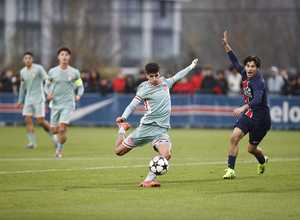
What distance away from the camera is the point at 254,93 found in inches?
649

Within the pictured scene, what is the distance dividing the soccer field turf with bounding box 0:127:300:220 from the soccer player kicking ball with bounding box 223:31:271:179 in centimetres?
55

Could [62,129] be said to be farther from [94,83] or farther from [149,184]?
[94,83]

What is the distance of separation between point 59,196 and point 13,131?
19006 millimetres

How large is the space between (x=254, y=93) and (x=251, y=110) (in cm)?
43

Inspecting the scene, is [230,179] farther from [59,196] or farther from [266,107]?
[59,196]

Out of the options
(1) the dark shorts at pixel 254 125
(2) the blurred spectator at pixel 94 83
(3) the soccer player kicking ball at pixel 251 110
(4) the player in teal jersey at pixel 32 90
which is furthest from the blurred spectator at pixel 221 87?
(1) the dark shorts at pixel 254 125

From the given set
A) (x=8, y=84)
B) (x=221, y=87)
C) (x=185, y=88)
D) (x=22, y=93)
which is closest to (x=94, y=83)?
(x=8, y=84)

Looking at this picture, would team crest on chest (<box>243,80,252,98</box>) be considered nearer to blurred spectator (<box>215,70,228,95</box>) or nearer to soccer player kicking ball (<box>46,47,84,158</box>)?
soccer player kicking ball (<box>46,47,84,158</box>)

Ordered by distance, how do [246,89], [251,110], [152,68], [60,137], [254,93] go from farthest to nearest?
[60,137] → [251,110] → [246,89] → [254,93] → [152,68]

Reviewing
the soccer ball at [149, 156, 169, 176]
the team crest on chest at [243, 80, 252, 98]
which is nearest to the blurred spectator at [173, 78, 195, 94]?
the team crest on chest at [243, 80, 252, 98]

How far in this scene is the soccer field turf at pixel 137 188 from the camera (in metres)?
12.5

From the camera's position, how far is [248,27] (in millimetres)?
58188

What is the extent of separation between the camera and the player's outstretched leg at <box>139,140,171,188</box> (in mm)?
15242

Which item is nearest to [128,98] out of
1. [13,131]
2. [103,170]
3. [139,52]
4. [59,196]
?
[13,131]
